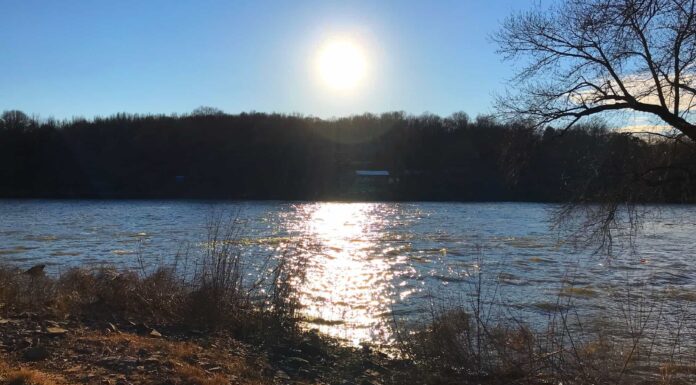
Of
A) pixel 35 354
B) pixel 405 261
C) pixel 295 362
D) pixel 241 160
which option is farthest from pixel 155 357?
pixel 241 160

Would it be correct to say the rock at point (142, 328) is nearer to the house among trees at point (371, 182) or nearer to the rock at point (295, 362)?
the rock at point (295, 362)

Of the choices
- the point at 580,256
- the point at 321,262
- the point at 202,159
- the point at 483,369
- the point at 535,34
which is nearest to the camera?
the point at 483,369

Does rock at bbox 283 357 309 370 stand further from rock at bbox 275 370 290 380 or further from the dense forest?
the dense forest

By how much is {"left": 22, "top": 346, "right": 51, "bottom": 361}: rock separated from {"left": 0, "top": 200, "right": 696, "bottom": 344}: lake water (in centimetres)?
570

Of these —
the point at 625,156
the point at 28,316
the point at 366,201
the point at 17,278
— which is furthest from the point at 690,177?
the point at 366,201

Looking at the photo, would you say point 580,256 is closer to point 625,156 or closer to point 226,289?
point 625,156

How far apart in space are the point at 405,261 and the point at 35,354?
18.3 meters

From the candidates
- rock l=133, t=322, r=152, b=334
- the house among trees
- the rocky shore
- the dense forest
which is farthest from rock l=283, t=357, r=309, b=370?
the house among trees

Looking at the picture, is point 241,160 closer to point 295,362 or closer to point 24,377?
point 295,362

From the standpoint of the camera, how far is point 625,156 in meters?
10.8

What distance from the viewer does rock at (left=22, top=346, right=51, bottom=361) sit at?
6.27m

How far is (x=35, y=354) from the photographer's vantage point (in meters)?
6.35

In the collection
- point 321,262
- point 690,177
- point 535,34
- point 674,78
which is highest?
point 535,34

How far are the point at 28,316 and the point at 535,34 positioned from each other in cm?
978
